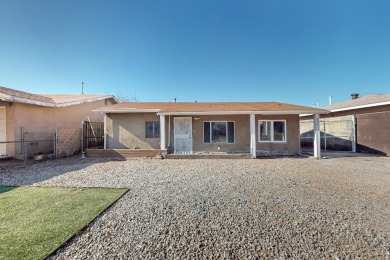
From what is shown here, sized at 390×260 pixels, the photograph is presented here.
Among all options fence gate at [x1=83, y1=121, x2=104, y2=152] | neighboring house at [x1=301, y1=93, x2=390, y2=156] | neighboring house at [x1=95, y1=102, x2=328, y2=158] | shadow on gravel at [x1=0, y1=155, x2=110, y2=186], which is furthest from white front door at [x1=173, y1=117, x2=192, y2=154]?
neighboring house at [x1=301, y1=93, x2=390, y2=156]

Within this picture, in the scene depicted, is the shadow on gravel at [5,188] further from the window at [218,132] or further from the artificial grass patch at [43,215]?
the window at [218,132]

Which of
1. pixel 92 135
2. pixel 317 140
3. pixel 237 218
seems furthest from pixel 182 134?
pixel 237 218

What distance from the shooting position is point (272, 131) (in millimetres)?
11695

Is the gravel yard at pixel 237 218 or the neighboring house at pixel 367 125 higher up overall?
the neighboring house at pixel 367 125

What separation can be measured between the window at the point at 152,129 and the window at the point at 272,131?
682 centimetres

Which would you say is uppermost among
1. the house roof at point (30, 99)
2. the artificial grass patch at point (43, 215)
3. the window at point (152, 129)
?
the house roof at point (30, 99)

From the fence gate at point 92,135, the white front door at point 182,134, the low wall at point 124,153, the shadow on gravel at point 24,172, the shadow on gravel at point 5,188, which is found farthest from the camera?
the fence gate at point 92,135

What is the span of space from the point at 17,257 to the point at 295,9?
53.4ft

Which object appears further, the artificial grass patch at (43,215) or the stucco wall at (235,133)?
the stucco wall at (235,133)

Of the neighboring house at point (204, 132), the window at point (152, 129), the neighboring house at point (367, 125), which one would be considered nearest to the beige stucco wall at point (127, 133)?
the neighboring house at point (204, 132)

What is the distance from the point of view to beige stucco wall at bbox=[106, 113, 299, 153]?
38.0 feet

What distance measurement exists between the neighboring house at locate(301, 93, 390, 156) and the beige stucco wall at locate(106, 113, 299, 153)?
15.3 ft

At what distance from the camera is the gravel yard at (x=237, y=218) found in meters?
2.55

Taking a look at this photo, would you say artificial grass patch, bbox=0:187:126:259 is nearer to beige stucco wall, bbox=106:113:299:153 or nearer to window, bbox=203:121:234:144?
beige stucco wall, bbox=106:113:299:153
